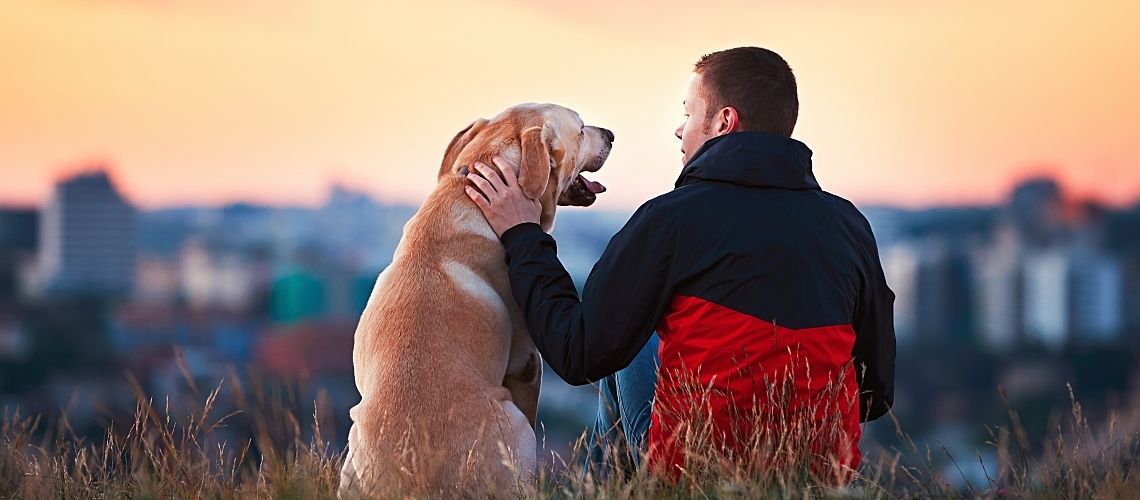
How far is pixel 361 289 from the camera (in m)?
121

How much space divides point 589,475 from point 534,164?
1.42 metres

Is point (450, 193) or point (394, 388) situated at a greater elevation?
point (450, 193)

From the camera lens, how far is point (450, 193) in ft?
14.8

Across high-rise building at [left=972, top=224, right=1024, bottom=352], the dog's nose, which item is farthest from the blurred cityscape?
the dog's nose

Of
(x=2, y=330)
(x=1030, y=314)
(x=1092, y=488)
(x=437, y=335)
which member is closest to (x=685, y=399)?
(x=437, y=335)

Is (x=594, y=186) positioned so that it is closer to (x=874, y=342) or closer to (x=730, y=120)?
(x=730, y=120)

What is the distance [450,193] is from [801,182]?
1347 mm

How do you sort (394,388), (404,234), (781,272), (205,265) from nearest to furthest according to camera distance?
(781,272)
(394,388)
(404,234)
(205,265)

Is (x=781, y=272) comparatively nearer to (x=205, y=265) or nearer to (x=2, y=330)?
(x=2, y=330)

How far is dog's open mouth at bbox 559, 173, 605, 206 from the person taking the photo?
4.93 meters

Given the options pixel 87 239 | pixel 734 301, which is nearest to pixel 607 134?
pixel 734 301

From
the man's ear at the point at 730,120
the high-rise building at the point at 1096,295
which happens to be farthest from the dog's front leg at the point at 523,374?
the high-rise building at the point at 1096,295

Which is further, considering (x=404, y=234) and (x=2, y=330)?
(x=2, y=330)

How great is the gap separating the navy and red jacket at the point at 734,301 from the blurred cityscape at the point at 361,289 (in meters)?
101
